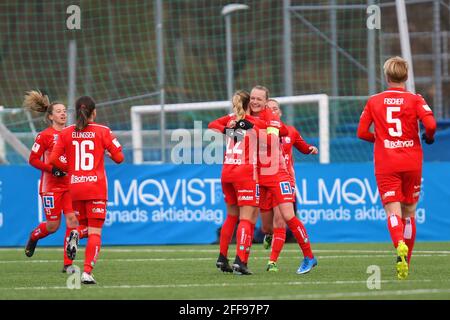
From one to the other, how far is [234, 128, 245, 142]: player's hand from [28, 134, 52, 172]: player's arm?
106 inches

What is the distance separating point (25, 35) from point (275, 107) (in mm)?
10845

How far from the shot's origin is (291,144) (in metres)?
13.7

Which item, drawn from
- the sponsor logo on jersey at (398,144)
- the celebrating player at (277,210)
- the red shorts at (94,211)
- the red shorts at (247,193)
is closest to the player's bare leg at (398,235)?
the sponsor logo on jersey at (398,144)

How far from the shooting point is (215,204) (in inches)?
775

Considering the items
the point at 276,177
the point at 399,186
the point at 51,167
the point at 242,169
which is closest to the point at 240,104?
the point at 242,169

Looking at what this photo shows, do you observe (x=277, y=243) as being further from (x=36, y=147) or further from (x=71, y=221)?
(x=36, y=147)

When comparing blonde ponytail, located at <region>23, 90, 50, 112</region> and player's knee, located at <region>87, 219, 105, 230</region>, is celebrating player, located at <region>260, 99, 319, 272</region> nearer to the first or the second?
player's knee, located at <region>87, 219, 105, 230</region>

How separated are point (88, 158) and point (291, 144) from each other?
326 centimetres

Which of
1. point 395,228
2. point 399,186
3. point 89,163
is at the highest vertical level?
point 89,163

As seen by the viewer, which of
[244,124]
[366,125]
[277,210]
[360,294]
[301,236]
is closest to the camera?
[360,294]

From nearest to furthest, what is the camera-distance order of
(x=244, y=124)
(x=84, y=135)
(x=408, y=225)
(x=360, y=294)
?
(x=360, y=294), (x=84, y=135), (x=408, y=225), (x=244, y=124)

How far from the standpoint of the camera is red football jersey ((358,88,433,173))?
11.3m
